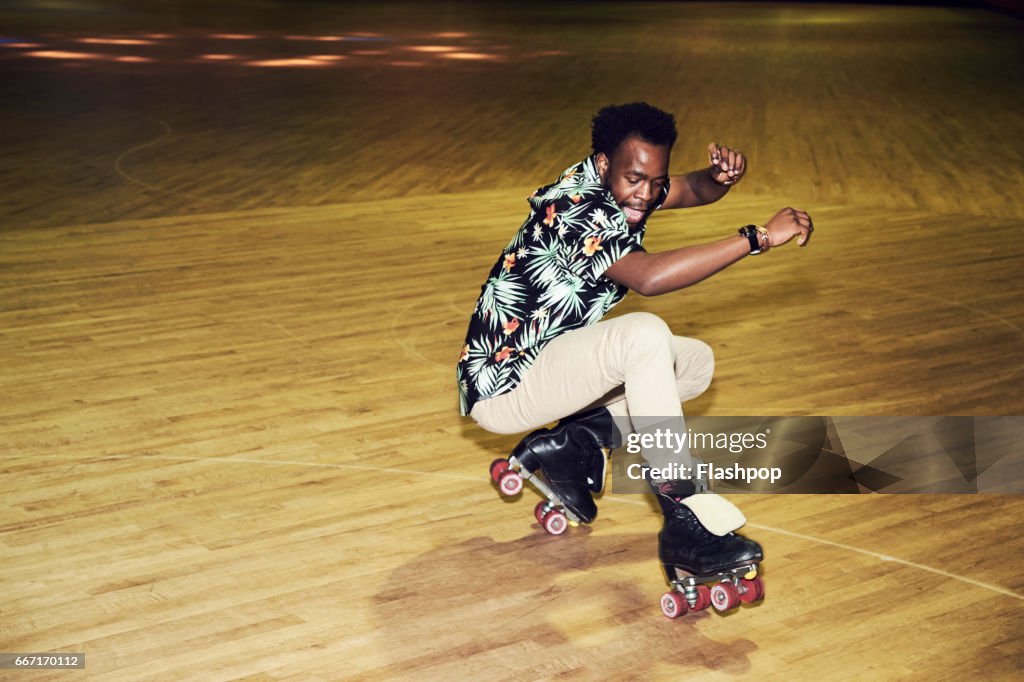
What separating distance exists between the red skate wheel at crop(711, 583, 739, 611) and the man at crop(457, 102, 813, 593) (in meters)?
0.05

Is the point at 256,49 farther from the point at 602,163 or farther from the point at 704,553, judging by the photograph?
the point at 704,553

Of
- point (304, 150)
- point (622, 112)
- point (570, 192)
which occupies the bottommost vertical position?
point (304, 150)

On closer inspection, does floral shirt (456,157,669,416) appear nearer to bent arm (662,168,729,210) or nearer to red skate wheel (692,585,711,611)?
bent arm (662,168,729,210)

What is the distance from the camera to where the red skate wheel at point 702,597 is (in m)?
2.45

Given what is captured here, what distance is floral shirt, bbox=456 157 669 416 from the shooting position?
98.3 inches

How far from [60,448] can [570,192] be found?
5.39 feet

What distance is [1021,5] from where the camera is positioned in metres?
22.0

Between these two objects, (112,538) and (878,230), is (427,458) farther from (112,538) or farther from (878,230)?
(878,230)

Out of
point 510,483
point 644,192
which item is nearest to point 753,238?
point 644,192

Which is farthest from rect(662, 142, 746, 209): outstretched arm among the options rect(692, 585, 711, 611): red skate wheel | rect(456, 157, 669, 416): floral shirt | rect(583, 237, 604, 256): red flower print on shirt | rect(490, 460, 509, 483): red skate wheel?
rect(692, 585, 711, 611): red skate wheel

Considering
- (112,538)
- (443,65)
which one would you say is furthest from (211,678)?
(443,65)

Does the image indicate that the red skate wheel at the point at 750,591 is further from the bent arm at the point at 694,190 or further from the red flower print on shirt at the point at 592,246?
the bent arm at the point at 694,190

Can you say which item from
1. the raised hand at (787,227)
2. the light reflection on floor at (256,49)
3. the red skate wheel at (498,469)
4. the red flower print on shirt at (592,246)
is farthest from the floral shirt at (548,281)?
the light reflection on floor at (256,49)

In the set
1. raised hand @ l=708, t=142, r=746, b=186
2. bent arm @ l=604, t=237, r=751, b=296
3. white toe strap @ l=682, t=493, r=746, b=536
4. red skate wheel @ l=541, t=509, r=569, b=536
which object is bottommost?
red skate wheel @ l=541, t=509, r=569, b=536
